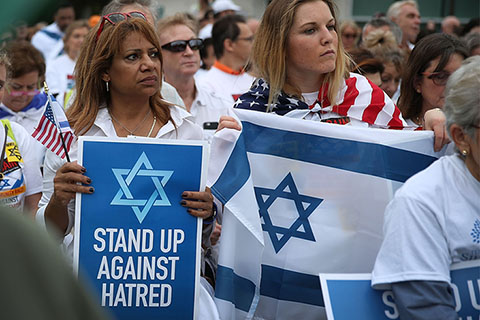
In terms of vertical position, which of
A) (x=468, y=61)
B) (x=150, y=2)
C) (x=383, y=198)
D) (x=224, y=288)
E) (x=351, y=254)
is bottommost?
(x=224, y=288)

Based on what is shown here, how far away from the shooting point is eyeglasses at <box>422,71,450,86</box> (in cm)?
475

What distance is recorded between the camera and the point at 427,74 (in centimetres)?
481

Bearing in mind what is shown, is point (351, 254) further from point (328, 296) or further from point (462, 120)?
point (462, 120)

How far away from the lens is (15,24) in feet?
2.68

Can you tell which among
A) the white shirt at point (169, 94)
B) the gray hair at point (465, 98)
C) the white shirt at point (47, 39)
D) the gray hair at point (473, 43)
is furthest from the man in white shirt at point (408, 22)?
the gray hair at point (465, 98)

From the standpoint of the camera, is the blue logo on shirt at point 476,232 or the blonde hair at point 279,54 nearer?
the blue logo on shirt at point 476,232

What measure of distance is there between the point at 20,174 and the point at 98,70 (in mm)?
901

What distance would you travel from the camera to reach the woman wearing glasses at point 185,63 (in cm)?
630

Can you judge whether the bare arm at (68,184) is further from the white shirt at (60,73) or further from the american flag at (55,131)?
the white shirt at (60,73)

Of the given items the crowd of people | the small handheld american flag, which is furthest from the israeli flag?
the small handheld american flag

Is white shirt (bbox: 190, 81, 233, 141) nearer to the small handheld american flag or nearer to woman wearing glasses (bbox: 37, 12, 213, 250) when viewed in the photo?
woman wearing glasses (bbox: 37, 12, 213, 250)

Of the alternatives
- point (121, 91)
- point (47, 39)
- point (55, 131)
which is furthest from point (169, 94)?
point (47, 39)

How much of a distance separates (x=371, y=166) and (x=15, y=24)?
2565 millimetres

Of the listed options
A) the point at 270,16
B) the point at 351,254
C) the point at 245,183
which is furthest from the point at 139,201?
the point at 270,16
